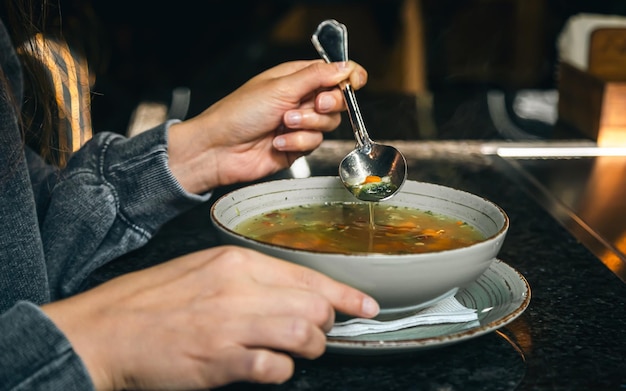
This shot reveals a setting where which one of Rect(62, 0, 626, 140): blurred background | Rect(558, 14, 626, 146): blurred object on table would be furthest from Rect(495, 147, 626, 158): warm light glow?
Rect(62, 0, 626, 140): blurred background

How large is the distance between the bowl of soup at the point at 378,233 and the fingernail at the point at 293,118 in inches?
7.4

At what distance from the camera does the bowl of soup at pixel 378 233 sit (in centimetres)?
83

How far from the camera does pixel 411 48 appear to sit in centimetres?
457

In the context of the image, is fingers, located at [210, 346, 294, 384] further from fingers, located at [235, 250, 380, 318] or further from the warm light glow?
the warm light glow

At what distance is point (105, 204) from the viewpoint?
4.26 ft

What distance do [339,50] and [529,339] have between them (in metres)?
0.55

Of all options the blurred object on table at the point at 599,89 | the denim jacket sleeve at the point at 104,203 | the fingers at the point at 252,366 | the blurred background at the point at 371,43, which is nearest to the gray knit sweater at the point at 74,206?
the denim jacket sleeve at the point at 104,203

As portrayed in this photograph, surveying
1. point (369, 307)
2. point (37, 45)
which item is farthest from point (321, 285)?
point (37, 45)

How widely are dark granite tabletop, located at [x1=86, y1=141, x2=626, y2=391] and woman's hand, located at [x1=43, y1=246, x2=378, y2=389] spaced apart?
8 cm

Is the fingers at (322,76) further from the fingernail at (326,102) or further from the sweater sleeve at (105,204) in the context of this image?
the sweater sleeve at (105,204)

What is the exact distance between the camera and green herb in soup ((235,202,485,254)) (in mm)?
991

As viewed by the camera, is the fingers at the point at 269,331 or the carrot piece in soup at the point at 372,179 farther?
the carrot piece in soup at the point at 372,179

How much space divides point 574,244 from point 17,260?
859 millimetres

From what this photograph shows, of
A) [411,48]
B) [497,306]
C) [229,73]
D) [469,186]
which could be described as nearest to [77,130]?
[469,186]
